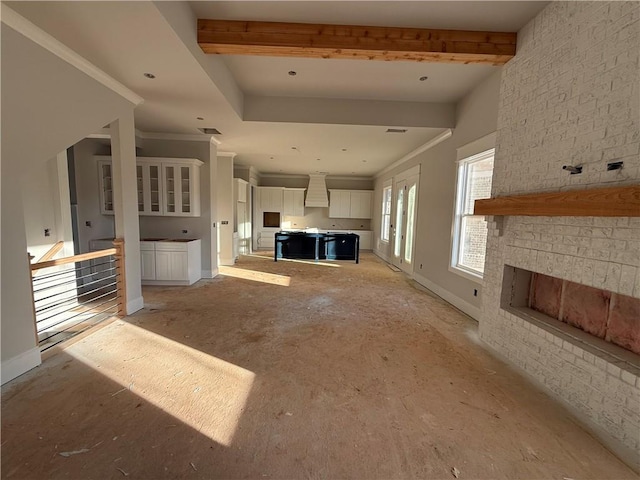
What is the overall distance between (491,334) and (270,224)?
26.6 feet

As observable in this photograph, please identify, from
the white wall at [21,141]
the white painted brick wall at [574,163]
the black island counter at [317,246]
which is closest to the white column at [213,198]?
the black island counter at [317,246]

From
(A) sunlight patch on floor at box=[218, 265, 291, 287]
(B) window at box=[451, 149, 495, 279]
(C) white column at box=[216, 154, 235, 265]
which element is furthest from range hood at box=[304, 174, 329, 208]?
(B) window at box=[451, 149, 495, 279]

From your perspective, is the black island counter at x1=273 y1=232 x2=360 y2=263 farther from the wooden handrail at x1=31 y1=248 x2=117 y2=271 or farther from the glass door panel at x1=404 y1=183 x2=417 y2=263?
the wooden handrail at x1=31 y1=248 x2=117 y2=271

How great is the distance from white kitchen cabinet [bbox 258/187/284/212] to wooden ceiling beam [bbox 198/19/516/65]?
6799 millimetres

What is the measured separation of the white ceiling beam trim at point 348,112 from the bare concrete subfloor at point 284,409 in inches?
122

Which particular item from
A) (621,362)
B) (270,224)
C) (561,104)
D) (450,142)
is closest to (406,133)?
(450,142)

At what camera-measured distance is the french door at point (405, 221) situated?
233 inches

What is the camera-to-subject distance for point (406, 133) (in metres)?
4.71

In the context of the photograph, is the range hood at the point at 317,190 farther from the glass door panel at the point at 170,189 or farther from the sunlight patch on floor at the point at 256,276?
the glass door panel at the point at 170,189

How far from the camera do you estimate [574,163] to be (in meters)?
2.10

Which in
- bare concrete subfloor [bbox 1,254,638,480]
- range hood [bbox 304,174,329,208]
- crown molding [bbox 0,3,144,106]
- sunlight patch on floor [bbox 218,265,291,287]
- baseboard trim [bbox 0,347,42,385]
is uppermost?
crown molding [bbox 0,3,144,106]

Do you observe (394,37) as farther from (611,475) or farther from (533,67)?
(611,475)

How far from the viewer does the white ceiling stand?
6.93ft

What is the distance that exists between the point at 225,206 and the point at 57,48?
13.9 ft
